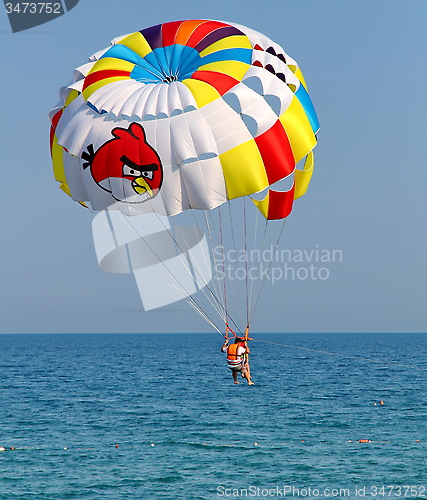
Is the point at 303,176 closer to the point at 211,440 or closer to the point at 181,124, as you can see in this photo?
the point at 181,124

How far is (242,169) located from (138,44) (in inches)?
186

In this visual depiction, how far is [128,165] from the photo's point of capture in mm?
18641

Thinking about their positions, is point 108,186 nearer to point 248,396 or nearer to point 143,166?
point 143,166

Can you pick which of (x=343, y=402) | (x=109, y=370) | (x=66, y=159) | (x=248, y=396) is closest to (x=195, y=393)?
(x=248, y=396)

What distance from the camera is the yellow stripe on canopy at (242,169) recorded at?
18500 millimetres

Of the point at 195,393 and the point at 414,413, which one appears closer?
the point at 414,413

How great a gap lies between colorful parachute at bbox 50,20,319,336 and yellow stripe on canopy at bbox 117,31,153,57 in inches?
1.3

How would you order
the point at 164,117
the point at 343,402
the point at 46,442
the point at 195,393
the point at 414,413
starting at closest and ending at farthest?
the point at 164,117
the point at 46,442
the point at 414,413
the point at 343,402
the point at 195,393

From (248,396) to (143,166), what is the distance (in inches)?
1444

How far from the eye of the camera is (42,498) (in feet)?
85.5

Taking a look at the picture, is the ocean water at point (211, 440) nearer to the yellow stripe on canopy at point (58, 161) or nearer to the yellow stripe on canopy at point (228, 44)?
the yellow stripe on canopy at point (58, 161)

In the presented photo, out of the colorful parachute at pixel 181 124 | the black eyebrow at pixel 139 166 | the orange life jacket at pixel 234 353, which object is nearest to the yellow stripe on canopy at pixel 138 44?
the colorful parachute at pixel 181 124

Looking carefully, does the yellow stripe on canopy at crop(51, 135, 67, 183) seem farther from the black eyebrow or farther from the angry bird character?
the black eyebrow

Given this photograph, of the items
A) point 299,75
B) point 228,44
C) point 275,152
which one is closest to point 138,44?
point 228,44
